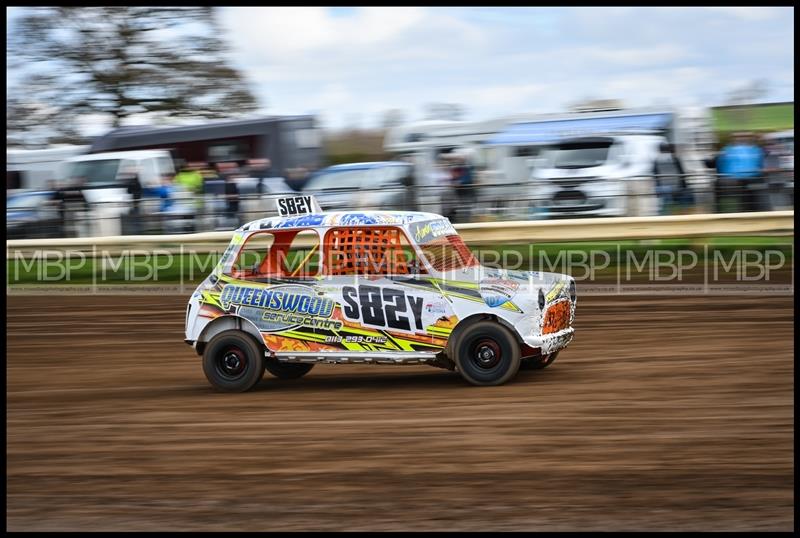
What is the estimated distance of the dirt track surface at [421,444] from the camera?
5.65m

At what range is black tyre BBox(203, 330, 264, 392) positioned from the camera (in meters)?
8.80

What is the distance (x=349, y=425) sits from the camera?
7574mm

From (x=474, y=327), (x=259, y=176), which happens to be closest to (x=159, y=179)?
(x=259, y=176)

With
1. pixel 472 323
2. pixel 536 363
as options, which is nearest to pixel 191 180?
pixel 536 363

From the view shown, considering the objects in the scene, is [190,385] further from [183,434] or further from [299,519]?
[299,519]

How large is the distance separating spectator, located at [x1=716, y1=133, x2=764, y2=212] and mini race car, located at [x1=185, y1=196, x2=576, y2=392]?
7277 mm

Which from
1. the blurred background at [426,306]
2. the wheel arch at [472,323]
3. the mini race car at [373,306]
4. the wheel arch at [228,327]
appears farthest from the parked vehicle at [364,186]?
the wheel arch at [472,323]

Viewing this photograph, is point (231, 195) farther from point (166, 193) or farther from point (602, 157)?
point (602, 157)

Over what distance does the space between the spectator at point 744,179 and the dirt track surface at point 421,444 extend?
4793 mm

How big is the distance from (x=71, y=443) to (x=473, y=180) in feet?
33.9

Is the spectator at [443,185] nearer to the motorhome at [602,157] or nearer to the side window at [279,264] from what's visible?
the motorhome at [602,157]

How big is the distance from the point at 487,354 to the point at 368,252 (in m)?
1.28

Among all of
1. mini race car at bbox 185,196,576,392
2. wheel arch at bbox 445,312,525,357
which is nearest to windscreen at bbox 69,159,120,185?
mini race car at bbox 185,196,576,392

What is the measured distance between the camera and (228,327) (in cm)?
889
